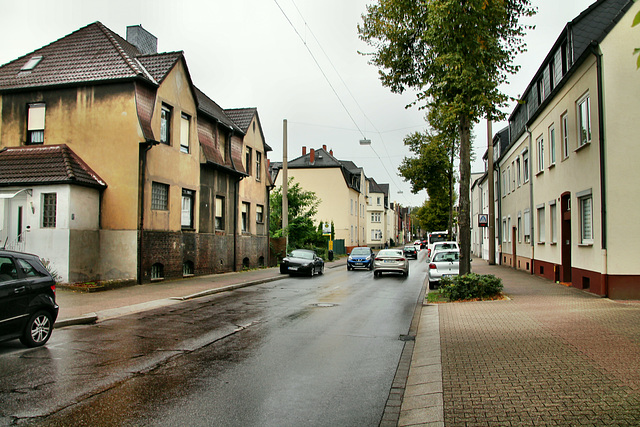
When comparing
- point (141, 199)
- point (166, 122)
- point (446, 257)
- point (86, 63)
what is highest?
point (86, 63)

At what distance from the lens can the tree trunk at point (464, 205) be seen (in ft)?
52.5

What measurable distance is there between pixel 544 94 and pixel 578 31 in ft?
16.8

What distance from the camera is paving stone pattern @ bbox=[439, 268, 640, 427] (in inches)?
192

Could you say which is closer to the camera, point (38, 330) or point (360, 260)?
point (38, 330)

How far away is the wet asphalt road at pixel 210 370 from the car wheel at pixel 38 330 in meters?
0.20

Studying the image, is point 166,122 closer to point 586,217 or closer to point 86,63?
point 86,63

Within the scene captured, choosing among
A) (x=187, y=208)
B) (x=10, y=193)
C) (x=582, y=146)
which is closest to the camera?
(x=582, y=146)

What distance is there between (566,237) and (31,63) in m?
21.7

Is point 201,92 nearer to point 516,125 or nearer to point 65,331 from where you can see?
point 516,125

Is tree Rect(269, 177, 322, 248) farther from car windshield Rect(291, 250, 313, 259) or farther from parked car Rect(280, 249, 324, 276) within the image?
parked car Rect(280, 249, 324, 276)

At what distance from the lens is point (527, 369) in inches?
256

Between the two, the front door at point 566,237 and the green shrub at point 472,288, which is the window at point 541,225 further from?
the green shrub at point 472,288

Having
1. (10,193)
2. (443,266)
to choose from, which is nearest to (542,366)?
(443,266)

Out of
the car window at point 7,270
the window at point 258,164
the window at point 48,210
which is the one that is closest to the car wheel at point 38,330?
the car window at point 7,270
